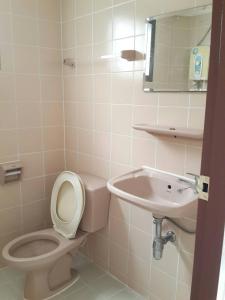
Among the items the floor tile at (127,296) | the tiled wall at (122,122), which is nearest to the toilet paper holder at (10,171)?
the tiled wall at (122,122)

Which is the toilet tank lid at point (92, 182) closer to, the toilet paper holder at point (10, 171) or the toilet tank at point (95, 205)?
the toilet tank at point (95, 205)

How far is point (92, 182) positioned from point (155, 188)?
522 millimetres

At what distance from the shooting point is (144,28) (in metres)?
1.57

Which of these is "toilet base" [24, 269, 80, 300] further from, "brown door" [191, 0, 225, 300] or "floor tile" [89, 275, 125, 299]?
"brown door" [191, 0, 225, 300]

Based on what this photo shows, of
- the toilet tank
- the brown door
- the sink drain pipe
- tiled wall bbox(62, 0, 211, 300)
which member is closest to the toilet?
the toilet tank

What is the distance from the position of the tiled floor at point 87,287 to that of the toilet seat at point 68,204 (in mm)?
407

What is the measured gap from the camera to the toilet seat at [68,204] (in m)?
1.85

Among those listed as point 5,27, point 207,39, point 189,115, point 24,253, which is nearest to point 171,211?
point 189,115

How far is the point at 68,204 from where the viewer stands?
1984 mm

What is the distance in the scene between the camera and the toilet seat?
1.85 m

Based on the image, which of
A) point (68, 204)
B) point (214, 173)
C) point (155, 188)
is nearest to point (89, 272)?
point (68, 204)

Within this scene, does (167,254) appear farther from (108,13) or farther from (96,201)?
(108,13)

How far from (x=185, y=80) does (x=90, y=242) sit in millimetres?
1500

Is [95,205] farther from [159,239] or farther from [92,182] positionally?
[159,239]
